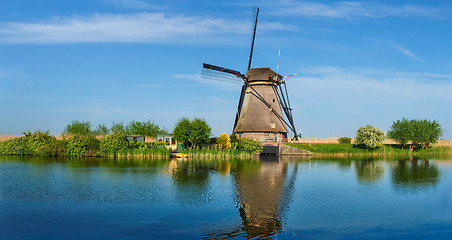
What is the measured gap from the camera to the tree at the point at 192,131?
52928 mm

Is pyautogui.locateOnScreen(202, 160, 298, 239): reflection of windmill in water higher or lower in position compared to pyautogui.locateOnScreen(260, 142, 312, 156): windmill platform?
lower

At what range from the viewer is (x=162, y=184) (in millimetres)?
24312

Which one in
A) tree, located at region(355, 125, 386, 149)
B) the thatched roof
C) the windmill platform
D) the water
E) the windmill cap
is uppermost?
the windmill cap

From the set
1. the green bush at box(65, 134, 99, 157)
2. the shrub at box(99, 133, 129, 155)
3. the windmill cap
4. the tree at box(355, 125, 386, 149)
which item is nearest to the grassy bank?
the tree at box(355, 125, 386, 149)

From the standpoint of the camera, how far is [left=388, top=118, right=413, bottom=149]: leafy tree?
68250mm

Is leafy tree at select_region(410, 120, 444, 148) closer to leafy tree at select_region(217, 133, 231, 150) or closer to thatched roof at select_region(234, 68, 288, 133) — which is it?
thatched roof at select_region(234, 68, 288, 133)

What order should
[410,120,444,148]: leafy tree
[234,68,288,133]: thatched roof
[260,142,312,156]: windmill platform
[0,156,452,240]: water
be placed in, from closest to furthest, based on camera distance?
[0,156,452,240]: water → [260,142,312,156]: windmill platform → [234,68,288,133]: thatched roof → [410,120,444,148]: leafy tree

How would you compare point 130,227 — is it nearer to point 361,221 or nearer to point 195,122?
point 361,221

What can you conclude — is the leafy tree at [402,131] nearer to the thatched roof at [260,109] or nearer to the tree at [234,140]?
the thatched roof at [260,109]

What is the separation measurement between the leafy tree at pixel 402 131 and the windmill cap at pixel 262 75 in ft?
97.7

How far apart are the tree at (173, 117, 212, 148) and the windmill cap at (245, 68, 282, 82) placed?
13.9 meters

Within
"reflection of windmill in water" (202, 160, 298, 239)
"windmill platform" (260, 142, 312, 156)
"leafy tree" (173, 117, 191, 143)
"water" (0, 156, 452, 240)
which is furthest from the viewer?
"windmill platform" (260, 142, 312, 156)

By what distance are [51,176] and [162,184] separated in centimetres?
1082

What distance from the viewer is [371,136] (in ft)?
205
